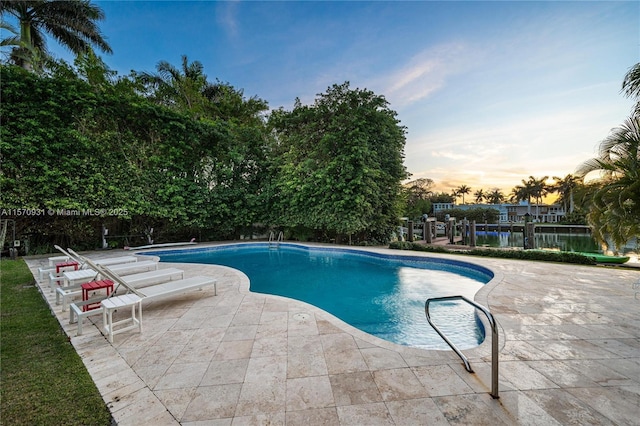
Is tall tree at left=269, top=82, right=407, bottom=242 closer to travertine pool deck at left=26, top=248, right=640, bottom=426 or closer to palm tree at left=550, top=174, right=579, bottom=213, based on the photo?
travertine pool deck at left=26, top=248, right=640, bottom=426

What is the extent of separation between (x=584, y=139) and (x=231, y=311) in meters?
13.8

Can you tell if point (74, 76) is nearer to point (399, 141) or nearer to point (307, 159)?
point (307, 159)

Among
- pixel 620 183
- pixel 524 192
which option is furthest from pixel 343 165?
pixel 524 192

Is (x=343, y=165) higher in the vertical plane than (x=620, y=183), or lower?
higher

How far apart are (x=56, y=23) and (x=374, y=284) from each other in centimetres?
1993

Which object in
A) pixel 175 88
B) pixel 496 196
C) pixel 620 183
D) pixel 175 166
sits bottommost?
pixel 620 183

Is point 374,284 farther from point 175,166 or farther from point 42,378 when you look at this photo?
point 175,166

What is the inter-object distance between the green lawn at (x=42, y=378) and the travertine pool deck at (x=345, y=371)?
0.12 metres

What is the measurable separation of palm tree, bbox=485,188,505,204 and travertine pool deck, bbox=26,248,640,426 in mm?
68441

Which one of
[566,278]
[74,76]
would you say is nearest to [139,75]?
[74,76]

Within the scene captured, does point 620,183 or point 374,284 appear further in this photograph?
point 374,284

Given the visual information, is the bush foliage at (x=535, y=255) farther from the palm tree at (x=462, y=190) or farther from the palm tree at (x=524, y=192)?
the palm tree at (x=462, y=190)

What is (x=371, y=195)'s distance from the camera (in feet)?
47.2

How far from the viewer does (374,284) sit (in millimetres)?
7977
